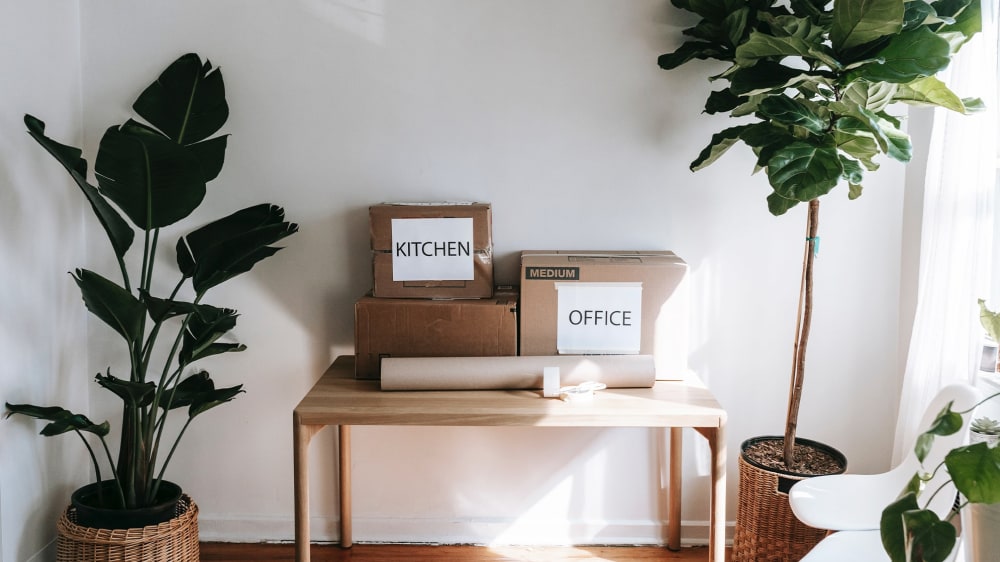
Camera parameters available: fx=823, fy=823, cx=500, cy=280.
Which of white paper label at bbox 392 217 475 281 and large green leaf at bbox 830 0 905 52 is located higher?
large green leaf at bbox 830 0 905 52

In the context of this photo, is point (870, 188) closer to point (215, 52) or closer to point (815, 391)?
point (815, 391)

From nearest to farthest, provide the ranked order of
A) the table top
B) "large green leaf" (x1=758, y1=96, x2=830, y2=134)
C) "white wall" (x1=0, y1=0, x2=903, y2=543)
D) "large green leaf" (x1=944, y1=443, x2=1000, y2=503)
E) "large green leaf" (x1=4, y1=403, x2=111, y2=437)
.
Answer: "large green leaf" (x1=944, y1=443, x2=1000, y2=503) < "large green leaf" (x1=758, y1=96, x2=830, y2=134) < the table top < "large green leaf" (x1=4, y1=403, x2=111, y2=437) < "white wall" (x1=0, y1=0, x2=903, y2=543)

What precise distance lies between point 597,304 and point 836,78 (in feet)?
2.90

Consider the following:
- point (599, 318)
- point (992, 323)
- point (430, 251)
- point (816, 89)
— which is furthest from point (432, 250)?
point (992, 323)

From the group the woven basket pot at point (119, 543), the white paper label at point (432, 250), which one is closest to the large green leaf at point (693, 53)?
the white paper label at point (432, 250)

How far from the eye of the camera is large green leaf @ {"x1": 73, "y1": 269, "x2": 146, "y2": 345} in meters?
2.20

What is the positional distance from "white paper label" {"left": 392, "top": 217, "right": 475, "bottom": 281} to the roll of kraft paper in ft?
0.89

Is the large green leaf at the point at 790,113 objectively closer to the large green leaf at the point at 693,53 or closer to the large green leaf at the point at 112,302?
the large green leaf at the point at 693,53

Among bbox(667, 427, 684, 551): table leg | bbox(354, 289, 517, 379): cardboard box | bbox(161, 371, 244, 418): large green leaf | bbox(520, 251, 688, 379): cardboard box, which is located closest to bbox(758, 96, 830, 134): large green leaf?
bbox(520, 251, 688, 379): cardboard box

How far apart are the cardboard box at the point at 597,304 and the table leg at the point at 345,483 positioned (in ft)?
2.37

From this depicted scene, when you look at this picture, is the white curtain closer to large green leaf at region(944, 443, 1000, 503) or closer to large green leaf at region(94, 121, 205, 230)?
large green leaf at region(944, 443, 1000, 503)

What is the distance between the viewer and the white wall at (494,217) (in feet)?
8.76

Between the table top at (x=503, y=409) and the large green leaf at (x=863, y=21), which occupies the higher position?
the large green leaf at (x=863, y=21)

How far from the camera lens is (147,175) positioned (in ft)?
7.38
